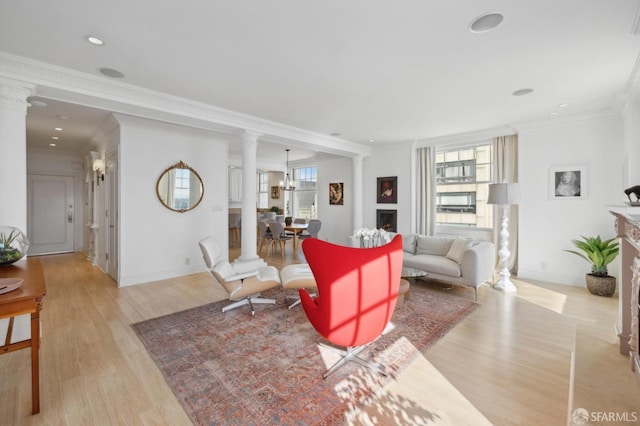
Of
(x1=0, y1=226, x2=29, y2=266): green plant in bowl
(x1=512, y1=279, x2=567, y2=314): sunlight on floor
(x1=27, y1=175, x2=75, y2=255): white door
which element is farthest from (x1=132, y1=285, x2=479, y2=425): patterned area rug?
(x1=27, y1=175, x2=75, y2=255): white door

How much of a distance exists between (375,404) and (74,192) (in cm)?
919

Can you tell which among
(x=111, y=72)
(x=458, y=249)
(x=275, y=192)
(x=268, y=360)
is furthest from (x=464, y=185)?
(x=275, y=192)

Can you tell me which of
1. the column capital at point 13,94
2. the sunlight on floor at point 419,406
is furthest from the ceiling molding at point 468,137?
the column capital at point 13,94

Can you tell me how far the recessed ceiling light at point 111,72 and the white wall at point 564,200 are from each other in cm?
605

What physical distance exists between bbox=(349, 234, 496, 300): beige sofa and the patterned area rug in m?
0.56

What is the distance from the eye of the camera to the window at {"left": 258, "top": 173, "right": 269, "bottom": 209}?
10.6m

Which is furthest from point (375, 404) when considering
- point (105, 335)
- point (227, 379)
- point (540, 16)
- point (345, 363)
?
point (540, 16)

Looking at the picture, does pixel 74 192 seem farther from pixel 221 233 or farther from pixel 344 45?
pixel 344 45

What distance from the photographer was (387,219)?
7.11 metres

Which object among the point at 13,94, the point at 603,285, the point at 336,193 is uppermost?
the point at 13,94

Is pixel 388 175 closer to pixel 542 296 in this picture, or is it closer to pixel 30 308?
pixel 542 296

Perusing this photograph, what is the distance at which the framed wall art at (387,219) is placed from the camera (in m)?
6.98

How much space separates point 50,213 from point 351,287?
8.88m

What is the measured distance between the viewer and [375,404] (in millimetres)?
1913
